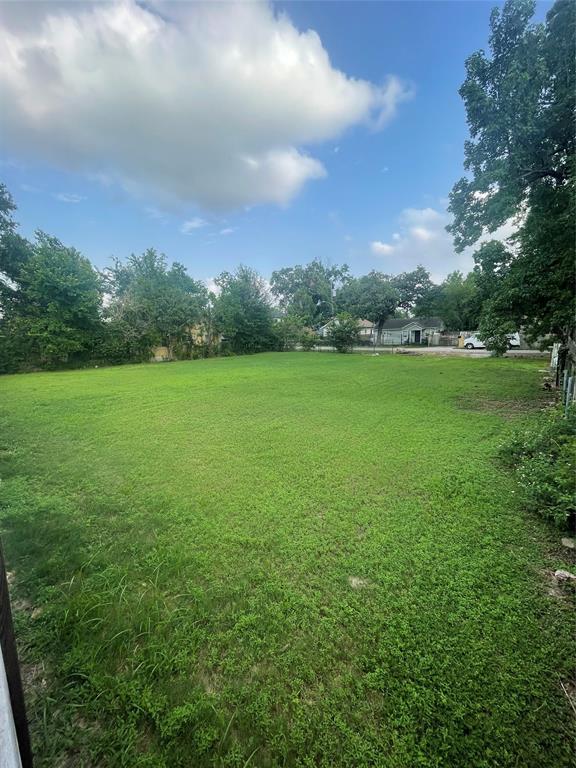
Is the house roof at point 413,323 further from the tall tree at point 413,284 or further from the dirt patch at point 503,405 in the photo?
the dirt patch at point 503,405

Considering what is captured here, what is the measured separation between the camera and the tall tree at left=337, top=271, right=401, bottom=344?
29.3 m

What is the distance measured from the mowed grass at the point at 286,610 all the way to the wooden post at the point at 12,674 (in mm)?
239

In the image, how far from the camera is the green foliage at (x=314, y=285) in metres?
37.0

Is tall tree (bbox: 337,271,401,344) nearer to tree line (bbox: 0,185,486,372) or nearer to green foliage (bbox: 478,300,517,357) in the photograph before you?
tree line (bbox: 0,185,486,372)

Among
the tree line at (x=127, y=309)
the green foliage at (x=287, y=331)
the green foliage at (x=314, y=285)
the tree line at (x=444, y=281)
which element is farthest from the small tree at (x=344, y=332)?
the green foliage at (x=314, y=285)

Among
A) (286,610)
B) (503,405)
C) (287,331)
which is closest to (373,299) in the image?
(287,331)

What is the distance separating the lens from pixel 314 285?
37938mm

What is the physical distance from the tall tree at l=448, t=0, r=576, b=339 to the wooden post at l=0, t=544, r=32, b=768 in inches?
285

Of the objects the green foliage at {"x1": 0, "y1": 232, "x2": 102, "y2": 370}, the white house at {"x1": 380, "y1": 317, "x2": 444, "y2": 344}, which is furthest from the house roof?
the green foliage at {"x1": 0, "y1": 232, "x2": 102, "y2": 370}

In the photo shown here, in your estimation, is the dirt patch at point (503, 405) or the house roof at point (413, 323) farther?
the house roof at point (413, 323)

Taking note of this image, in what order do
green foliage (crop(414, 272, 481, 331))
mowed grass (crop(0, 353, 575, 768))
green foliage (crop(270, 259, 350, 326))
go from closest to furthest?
mowed grass (crop(0, 353, 575, 768)) < green foliage (crop(414, 272, 481, 331)) < green foliage (crop(270, 259, 350, 326))

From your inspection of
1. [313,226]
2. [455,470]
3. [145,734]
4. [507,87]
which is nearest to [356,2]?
[507,87]

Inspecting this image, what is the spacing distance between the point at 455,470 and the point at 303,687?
2838 millimetres

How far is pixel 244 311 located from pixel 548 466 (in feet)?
75.2
